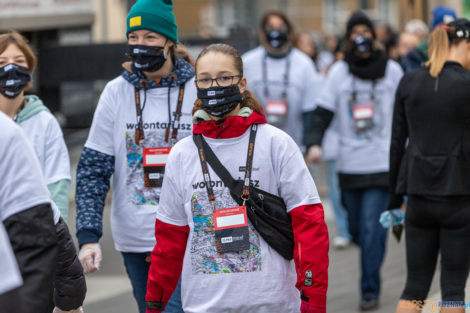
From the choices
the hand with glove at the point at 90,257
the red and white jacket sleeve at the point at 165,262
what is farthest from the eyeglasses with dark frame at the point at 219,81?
the hand with glove at the point at 90,257

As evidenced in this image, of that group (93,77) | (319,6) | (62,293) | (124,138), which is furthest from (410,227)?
(319,6)

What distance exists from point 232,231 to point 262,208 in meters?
0.16

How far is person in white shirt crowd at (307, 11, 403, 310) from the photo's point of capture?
7.07m

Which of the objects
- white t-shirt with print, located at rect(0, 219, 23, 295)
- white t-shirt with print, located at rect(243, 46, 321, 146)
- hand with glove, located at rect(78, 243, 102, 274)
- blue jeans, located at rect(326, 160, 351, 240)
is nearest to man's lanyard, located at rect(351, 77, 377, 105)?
white t-shirt with print, located at rect(243, 46, 321, 146)

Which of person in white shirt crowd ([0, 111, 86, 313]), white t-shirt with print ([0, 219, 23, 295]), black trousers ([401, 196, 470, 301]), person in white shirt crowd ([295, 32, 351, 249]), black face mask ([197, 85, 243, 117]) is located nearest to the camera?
white t-shirt with print ([0, 219, 23, 295])

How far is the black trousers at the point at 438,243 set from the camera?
507 cm

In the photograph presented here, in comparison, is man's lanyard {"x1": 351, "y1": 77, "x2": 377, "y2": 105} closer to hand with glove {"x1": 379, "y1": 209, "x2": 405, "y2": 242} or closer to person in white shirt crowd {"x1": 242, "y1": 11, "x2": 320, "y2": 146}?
person in white shirt crowd {"x1": 242, "y1": 11, "x2": 320, "y2": 146}

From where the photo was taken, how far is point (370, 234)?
7074 millimetres

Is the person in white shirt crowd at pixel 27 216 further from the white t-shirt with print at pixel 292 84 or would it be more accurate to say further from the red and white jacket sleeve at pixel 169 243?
the white t-shirt with print at pixel 292 84

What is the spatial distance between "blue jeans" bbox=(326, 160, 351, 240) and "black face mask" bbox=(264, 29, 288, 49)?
2095 millimetres

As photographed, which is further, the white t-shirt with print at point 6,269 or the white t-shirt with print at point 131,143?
the white t-shirt with print at point 131,143

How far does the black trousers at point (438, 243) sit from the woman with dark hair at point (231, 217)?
1.58 m

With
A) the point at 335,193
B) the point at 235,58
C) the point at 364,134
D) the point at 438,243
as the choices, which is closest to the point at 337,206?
the point at 335,193

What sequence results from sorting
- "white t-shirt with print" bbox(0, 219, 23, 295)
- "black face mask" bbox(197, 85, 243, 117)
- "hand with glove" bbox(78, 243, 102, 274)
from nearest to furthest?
"white t-shirt with print" bbox(0, 219, 23, 295) < "black face mask" bbox(197, 85, 243, 117) < "hand with glove" bbox(78, 243, 102, 274)
